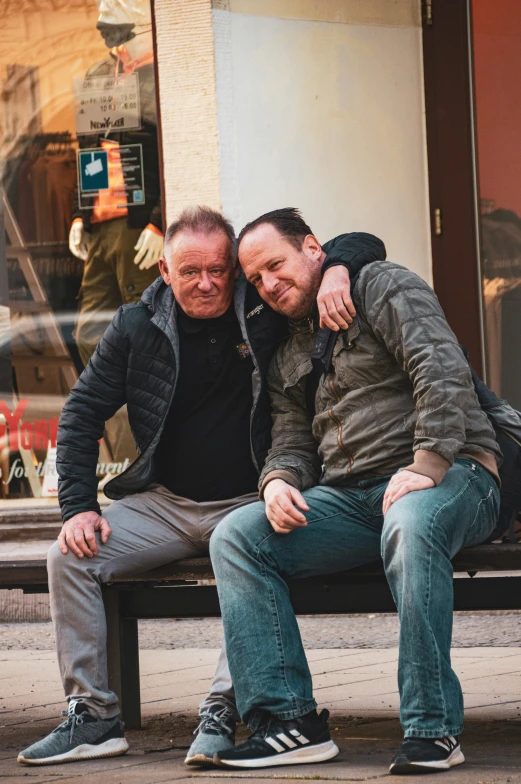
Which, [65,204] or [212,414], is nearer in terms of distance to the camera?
[212,414]

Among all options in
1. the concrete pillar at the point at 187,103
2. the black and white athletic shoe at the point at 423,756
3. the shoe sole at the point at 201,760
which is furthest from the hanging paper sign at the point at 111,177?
the black and white athletic shoe at the point at 423,756

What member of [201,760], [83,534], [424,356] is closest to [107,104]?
[83,534]

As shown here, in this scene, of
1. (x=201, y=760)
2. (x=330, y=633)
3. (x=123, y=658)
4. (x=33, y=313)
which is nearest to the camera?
(x=201, y=760)

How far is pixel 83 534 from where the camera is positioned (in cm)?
420

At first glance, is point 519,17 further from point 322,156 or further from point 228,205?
point 228,205

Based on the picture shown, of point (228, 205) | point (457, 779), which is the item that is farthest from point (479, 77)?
point (457, 779)

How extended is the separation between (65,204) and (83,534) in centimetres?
464

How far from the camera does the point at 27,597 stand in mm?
7602

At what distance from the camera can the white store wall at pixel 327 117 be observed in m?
7.73

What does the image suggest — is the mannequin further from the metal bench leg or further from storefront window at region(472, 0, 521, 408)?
the metal bench leg

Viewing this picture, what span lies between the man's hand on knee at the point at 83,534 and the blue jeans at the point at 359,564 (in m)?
0.52

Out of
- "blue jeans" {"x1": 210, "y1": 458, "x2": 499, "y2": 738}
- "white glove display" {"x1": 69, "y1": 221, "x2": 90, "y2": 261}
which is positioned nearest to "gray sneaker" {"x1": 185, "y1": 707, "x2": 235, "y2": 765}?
"blue jeans" {"x1": 210, "y1": 458, "x2": 499, "y2": 738}

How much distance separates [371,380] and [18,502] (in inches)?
197

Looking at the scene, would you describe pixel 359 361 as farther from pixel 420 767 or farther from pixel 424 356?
pixel 420 767
